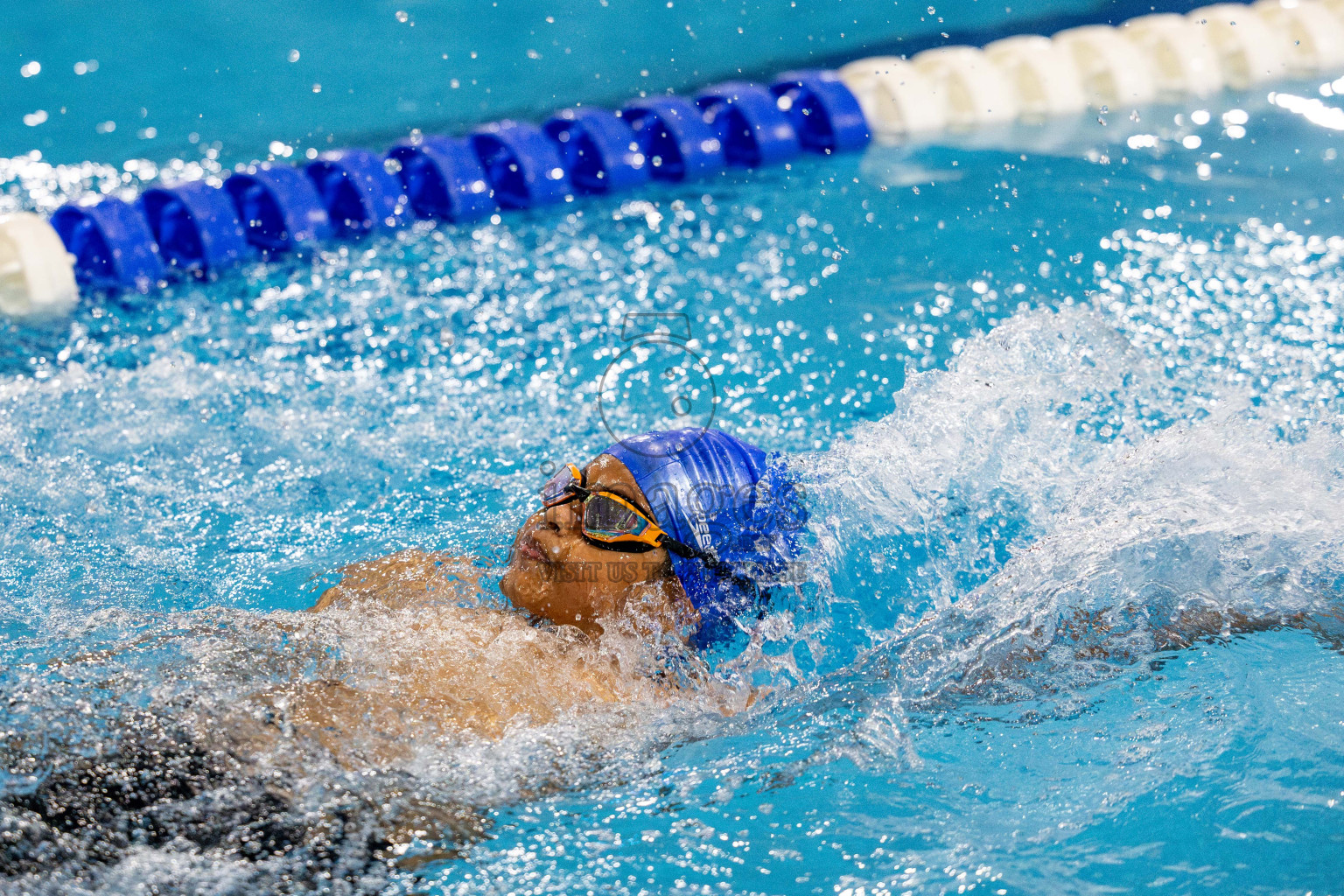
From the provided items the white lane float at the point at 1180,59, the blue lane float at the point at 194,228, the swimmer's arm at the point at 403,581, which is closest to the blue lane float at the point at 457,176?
the blue lane float at the point at 194,228

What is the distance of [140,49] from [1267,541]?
5718 mm

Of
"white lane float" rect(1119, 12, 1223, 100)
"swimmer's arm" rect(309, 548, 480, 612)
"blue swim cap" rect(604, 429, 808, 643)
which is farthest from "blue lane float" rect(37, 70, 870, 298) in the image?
"blue swim cap" rect(604, 429, 808, 643)

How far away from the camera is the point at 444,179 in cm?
481

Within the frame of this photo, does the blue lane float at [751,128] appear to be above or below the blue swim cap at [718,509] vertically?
above

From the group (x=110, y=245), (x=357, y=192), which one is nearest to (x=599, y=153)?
(x=357, y=192)

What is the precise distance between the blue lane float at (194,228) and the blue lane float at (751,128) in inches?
82.7

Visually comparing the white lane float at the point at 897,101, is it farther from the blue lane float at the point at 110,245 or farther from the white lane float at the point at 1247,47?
the blue lane float at the point at 110,245

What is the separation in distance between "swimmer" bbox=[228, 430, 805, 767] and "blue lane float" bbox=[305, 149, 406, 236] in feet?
8.58

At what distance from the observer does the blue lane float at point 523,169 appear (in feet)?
16.0

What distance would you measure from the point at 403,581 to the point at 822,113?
3.47m

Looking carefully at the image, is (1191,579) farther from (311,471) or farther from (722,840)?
(311,471)

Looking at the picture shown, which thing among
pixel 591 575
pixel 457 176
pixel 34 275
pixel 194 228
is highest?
pixel 457 176

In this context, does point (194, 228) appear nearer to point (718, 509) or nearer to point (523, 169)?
point (523, 169)

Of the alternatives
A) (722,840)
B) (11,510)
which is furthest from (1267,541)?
(11,510)
